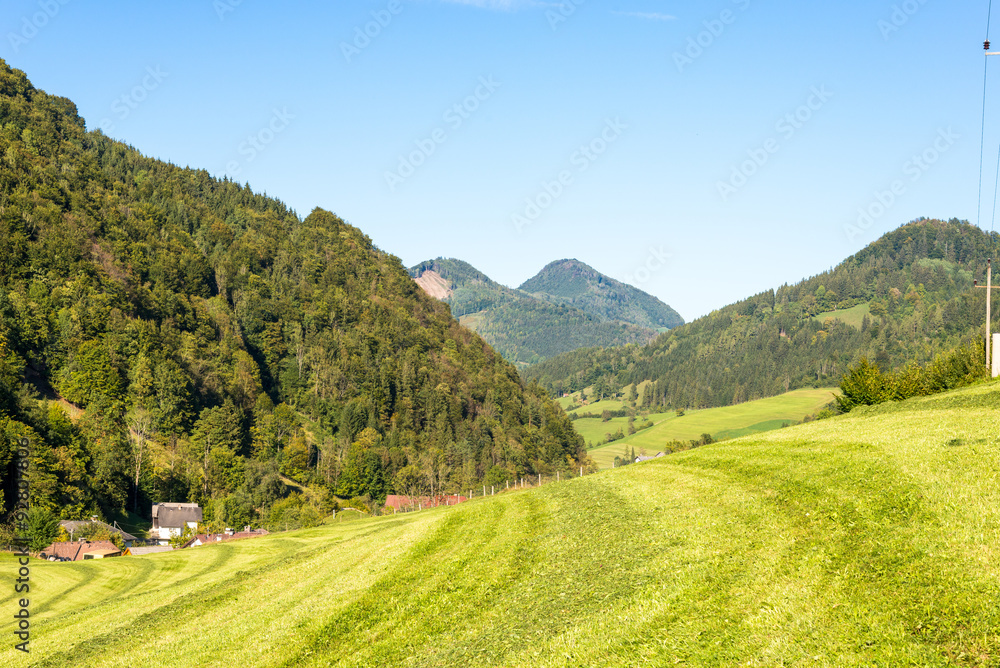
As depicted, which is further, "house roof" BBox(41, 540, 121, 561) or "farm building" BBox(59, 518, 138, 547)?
"farm building" BBox(59, 518, 138, 547)

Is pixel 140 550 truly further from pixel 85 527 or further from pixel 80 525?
pixel 80 525

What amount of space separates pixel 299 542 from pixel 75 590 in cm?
1645

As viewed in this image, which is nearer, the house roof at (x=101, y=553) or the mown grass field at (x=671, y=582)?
the mown grass field at (x=671, y=582)

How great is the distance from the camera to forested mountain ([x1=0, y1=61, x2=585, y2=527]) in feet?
353

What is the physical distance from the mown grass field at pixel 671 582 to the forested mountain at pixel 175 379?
221 ft

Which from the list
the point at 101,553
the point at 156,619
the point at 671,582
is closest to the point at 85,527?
the point at 101,553

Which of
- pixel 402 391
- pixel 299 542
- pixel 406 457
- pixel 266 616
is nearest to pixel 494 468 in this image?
pixel 406 457

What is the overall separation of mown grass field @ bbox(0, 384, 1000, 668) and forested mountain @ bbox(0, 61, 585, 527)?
221 feet

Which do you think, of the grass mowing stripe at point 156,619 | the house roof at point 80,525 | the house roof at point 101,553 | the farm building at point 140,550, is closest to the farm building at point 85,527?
the house roof at point 80,525

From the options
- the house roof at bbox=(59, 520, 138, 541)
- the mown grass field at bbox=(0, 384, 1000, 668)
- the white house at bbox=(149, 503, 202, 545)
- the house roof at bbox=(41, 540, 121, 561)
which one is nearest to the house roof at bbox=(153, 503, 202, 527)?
the white house at bbox=(149, 503, 202, 545)

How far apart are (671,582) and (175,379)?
12987cm

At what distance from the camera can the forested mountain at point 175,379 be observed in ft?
353

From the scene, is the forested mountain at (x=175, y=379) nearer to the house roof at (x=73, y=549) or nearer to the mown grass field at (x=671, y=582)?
the house roof at (x=73, y=549)

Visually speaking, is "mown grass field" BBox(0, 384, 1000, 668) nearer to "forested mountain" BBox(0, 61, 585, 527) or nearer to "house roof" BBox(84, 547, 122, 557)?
"house roof" BBox(84, 547, 122, 557)
